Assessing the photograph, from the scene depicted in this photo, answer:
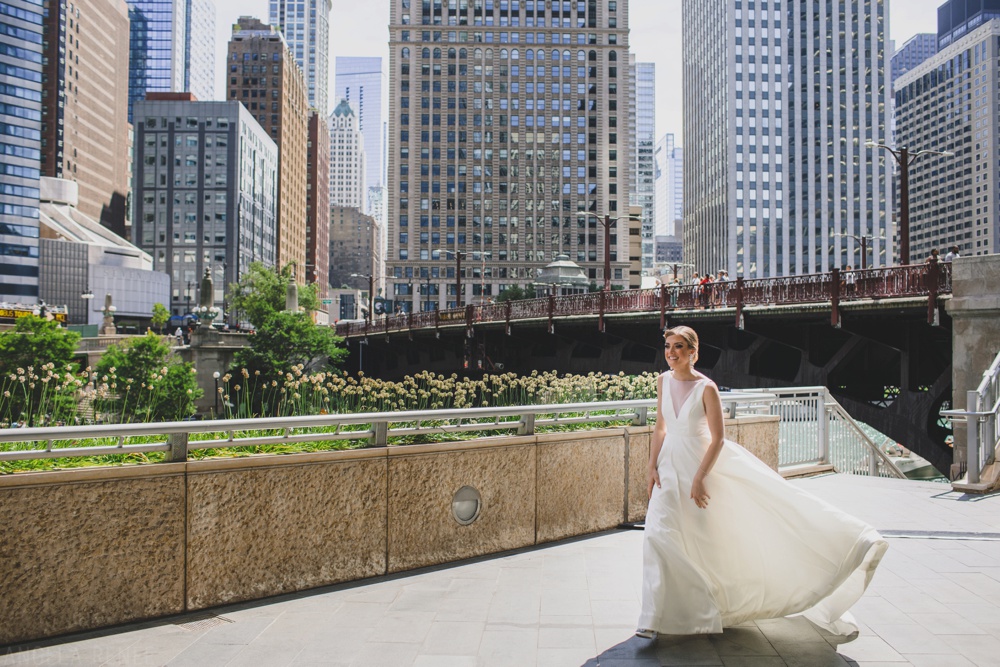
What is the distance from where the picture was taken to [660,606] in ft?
16.0

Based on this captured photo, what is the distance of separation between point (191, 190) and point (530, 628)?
141 metres

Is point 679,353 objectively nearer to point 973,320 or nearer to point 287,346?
point 973,320

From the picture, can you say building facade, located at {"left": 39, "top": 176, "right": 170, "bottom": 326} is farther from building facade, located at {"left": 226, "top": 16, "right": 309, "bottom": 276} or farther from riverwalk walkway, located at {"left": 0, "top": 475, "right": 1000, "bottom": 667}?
riverwalk walkway, located at {"left": 0, "top": 475, "right": 1000, "bottom": 667}

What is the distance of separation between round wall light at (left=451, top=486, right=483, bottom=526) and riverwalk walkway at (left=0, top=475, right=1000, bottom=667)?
0.38m

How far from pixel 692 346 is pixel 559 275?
35040 mm

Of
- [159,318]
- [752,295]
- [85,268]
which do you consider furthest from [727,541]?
[85,268]

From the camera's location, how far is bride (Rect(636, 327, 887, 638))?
4.92m

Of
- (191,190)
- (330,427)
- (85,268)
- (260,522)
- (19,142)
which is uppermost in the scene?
(191,190)

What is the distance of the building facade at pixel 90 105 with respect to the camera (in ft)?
412

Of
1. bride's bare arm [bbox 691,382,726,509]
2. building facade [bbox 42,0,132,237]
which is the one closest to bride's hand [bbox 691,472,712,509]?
bride's bare arm [bbox 691,382,726,509]

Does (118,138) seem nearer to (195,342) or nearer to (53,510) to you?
(195,342)

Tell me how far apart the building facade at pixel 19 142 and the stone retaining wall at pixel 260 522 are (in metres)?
107

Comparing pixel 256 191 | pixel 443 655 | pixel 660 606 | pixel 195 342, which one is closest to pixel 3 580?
pixel 443 655

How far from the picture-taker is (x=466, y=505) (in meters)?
7.14
